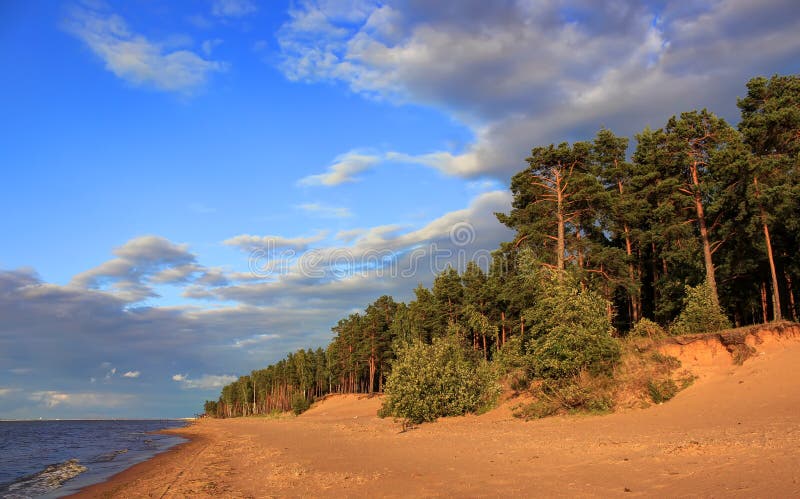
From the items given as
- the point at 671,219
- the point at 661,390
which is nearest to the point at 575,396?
the point at 661,390

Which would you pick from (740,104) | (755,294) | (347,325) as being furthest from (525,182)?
(347,325)

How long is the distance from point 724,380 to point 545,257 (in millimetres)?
14475

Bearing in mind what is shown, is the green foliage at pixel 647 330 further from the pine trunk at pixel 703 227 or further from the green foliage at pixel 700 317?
the pine trunk at pixel 703 227

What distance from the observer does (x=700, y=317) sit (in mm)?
28406

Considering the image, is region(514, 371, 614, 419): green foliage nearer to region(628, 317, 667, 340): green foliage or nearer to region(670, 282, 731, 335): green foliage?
region(628, 317, 667, 340): green foliage

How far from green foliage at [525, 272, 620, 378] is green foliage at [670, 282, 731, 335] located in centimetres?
580

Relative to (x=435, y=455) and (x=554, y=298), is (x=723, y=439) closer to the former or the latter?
(x=435, y=455)

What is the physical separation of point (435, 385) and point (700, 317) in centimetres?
1589

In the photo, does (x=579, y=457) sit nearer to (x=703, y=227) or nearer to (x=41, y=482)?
(x=41, y=482)

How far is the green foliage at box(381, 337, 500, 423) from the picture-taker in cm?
3033

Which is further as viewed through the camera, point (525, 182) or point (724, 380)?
point (525, 182)

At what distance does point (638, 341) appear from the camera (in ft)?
88.3

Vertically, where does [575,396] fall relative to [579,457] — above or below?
above

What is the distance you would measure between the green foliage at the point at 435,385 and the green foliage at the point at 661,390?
→ 11.1 m
